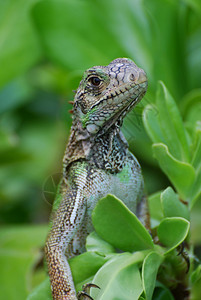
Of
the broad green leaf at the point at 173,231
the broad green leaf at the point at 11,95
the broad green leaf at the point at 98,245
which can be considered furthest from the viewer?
the broad green leaf at the point at 11,95

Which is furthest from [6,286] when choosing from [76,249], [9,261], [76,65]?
[76,65]

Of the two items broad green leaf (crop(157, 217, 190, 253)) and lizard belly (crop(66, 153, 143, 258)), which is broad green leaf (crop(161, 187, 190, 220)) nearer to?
broad green leaf (crop(157, 217, 190, 253))

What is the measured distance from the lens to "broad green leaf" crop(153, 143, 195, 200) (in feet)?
6.23

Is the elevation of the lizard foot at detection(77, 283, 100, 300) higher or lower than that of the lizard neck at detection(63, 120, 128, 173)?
lower

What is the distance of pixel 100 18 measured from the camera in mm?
3408

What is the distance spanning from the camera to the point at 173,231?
1.74 metres

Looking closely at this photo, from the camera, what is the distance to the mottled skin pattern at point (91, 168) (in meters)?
1.93

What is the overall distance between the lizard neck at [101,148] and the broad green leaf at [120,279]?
0.44 metres

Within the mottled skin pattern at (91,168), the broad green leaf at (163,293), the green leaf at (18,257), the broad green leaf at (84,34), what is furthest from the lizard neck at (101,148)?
the broad green leaf at (84,34)

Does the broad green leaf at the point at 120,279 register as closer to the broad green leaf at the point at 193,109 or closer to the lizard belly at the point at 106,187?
the lizard belly at the point at 106,187

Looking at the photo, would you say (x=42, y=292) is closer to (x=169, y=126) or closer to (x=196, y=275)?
(x=196, y=275)

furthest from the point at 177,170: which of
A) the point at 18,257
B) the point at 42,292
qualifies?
the point at 18,257

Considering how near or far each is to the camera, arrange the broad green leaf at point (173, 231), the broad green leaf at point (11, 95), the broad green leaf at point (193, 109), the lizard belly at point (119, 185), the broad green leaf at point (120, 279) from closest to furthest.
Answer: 1. the broad green leaf at point (120, 279)
2. the broad green leaf at point (173, 231)
3. the lizard belly at point (119, 185)
4. the broad green leaf at point (193, 109)
5. the broad green leaf at point (11, 95)

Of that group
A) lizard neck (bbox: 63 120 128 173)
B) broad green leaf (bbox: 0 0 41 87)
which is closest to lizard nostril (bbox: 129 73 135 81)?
lizard neck (bbox: 63 120 128 173)
